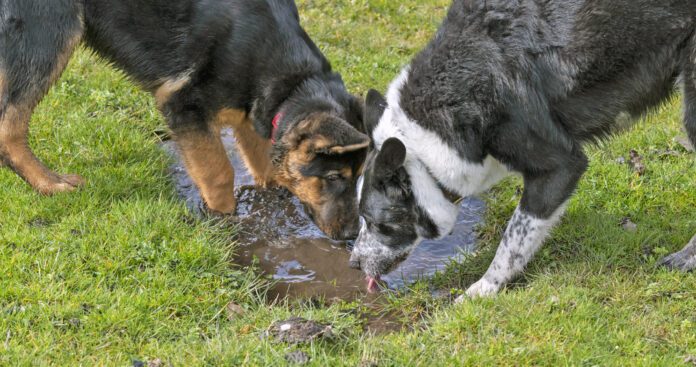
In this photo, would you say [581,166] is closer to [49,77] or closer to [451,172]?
[451,172]

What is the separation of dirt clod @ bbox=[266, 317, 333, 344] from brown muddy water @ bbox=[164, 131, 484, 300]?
0.76m

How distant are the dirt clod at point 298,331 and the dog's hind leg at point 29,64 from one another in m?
2.26

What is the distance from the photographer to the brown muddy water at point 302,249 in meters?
5.34

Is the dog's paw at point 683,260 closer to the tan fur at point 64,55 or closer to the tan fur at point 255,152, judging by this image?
the tan fur at point 255,152

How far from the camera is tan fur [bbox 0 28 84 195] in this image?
5.59 metres

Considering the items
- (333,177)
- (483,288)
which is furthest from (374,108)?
(483,288)

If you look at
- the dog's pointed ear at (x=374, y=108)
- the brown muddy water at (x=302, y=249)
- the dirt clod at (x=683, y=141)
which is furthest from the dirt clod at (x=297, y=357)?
the dirt clod at (x=683, y=141)

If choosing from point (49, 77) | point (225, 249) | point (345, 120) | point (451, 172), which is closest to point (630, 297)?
point (451, 172)

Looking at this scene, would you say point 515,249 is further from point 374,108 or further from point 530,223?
point 374,108

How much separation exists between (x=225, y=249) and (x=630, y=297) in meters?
2.61

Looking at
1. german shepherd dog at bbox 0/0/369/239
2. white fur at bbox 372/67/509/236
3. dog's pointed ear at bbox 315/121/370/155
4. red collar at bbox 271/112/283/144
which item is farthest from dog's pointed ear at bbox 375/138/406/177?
red collar at bbox 271/112/283/144

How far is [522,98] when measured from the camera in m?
4.62

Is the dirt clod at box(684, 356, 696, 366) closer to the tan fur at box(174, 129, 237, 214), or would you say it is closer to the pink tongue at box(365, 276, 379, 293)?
the pink tongue at box(365, 276, 379, 293)

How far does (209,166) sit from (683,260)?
329 cm
